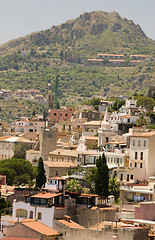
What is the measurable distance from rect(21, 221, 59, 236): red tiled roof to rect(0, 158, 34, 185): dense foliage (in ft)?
106

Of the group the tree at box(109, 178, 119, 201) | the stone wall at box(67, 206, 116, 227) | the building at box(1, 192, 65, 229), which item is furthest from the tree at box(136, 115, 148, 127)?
the building at box(1, 192, 65, 229)

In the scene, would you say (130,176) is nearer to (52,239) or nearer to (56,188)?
(56,188)

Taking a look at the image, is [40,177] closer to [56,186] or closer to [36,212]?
[56,186]

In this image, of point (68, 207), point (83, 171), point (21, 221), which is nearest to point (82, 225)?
point (68, 207)

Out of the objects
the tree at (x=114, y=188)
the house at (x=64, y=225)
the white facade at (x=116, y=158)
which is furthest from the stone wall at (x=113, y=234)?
the white facade at (x=116, y=158)

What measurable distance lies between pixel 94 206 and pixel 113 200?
28.8 ft

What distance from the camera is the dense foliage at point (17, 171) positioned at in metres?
92.2

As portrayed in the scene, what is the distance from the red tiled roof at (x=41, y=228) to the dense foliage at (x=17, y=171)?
32293 mm

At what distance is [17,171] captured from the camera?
9412 cm

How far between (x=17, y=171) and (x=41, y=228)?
36.6 meters

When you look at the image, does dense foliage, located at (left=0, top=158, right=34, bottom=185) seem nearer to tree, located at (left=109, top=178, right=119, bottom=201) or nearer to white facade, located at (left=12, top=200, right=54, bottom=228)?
tree, located at (left=109, top=178, right=119, bottom=201)

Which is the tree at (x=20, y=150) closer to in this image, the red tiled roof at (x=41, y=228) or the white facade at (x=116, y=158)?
the white facade at (x=116, y=158)

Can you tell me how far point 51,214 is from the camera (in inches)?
2373

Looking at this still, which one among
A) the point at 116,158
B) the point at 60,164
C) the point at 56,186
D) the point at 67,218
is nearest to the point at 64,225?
the point at 67,218
